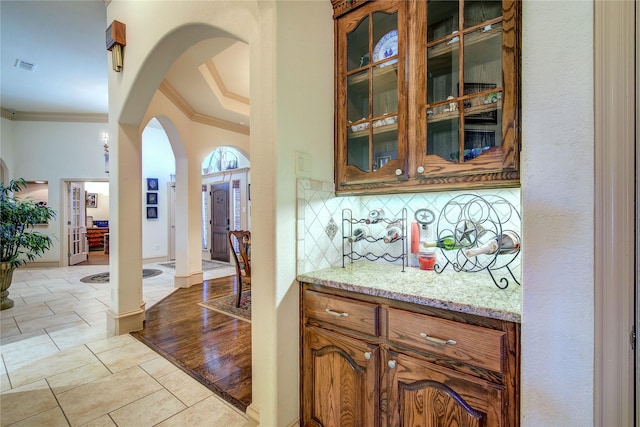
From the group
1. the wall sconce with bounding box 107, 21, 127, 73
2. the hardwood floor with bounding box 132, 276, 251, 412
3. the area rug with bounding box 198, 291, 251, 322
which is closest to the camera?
the hardwood floor with bounding box 132, 276, 251, 412

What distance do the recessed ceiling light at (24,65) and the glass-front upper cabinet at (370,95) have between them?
5132 mm

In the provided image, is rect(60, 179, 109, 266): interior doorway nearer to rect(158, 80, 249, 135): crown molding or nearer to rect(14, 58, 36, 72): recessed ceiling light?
rect(14, 58, 36, 72): recessed ceiling light

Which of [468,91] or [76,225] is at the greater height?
[468,91]

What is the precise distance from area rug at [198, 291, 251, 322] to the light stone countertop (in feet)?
6.71

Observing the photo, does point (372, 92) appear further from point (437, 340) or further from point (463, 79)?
point (437, 340)

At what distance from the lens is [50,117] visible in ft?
20.1

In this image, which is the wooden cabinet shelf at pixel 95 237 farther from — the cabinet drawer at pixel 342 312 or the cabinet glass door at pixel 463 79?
the cabinet glass door at pixel 463 79

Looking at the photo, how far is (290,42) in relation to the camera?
54.1 inches

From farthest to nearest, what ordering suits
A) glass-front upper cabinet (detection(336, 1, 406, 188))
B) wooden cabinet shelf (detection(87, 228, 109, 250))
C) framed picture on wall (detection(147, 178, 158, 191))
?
wooden cabinet shelf (detection(87, 228, 109, 250))
framed picture on wall (detection(147, 178, 158, 191))
glass-front upper cabinet (detection(336, 1, 406, 188))

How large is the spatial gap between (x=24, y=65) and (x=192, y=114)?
7.88 feet

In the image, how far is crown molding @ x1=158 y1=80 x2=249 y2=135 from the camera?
3.66 meters

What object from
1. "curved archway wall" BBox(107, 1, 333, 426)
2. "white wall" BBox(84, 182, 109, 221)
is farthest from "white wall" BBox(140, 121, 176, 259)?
"curved archway wall" BBox(107, 1, 333, 426)

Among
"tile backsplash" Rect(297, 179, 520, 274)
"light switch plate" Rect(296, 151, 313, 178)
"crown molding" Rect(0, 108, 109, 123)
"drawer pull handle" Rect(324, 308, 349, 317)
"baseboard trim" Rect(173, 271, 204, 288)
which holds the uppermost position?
"crown molding" Rect(0, 108, 109, 123)

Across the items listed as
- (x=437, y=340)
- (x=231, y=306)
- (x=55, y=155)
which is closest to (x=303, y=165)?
(x=437, y=340)
